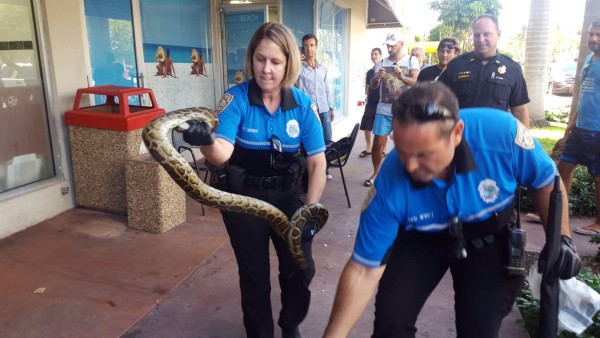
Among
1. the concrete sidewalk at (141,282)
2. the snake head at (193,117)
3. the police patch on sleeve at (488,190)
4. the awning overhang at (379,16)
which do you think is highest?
the awning overhang at (379,16)

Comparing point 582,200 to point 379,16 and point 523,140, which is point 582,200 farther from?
point 379,16

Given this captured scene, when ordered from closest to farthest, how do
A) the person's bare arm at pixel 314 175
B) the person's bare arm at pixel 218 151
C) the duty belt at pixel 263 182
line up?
the person's bare arm at pixel 218 151
the duty belt at pixel 263 182
the person's bare arm at pixel 314 175

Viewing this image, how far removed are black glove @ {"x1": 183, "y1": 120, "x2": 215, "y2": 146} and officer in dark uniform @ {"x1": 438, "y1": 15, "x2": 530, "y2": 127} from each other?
3.27 m

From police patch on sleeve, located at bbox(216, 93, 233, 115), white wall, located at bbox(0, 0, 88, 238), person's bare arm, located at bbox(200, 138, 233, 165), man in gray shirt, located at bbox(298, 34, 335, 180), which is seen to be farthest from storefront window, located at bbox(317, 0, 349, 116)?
person's bare arm, located at bbox(200, 138, 233, 165)

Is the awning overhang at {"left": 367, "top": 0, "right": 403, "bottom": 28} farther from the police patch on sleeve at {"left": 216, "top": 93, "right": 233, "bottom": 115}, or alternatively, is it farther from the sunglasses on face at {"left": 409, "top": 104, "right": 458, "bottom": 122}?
the sunglasses on face at {"left": 409, "top": 104, "right": 458, "bottom": 122}

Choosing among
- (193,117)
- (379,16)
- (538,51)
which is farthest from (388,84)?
(538,51)

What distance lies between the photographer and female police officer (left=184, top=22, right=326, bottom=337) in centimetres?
250

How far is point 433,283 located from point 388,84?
545 cm

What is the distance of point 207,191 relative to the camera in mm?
2412

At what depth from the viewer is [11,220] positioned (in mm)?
4812

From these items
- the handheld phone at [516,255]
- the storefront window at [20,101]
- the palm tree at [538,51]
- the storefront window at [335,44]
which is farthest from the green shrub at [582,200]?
the palm tree at [538,51]

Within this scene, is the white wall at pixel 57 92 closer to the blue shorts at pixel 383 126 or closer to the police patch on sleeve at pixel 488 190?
the blue shorts at pixel 383 126

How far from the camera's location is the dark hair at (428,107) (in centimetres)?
168

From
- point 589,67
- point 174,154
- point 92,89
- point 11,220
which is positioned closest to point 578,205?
point 589,67
